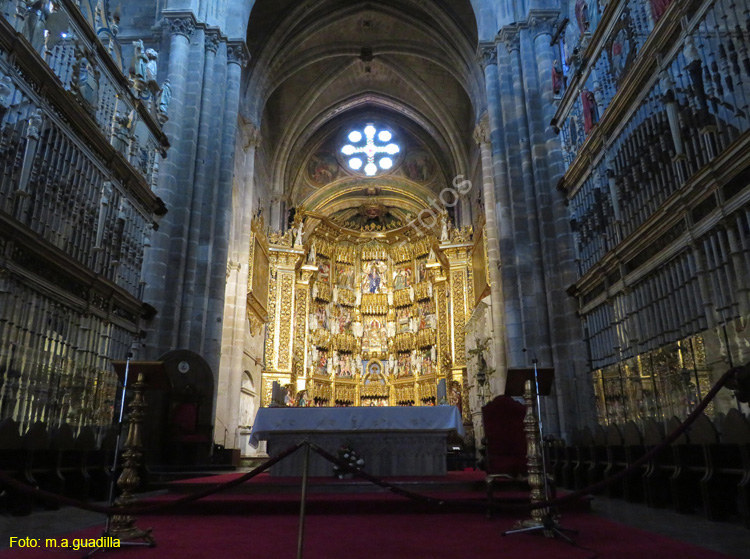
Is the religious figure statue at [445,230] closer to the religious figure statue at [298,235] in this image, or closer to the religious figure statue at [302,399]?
the religious figure statue at [298,235]

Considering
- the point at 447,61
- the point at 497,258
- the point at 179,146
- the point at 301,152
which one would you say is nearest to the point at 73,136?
the point at 179,146

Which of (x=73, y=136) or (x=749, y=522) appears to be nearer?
(x=749, y=522)

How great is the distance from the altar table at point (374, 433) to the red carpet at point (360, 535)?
162 cm

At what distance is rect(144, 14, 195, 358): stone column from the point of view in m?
11.0

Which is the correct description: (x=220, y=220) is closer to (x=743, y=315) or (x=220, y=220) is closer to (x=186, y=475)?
(x=186, y=475)

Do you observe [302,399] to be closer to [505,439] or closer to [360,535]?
[505,439]

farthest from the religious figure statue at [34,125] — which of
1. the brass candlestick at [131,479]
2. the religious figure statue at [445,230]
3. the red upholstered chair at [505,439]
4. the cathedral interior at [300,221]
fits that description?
the religious figure statue at [445,230]

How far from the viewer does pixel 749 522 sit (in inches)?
176

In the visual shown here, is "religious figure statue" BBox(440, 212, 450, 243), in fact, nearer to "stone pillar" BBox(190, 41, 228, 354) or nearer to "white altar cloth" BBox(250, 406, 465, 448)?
"stone pillar" BBox(190, 41, 228, 354)

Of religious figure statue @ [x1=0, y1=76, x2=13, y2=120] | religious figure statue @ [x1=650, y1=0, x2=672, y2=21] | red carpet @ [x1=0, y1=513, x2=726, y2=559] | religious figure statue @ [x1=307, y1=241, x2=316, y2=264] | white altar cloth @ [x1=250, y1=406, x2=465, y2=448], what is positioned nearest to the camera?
red carpet @ [x1=0, y1=513, x2=726, y2=559]

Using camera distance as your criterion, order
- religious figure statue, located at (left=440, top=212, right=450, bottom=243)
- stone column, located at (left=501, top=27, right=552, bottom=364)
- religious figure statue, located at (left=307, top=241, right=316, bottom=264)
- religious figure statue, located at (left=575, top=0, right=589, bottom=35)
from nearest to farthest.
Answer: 1. religious figure statue, located at (left=575, top=0, right=589, bottom=35)
2. stone column, located at (left=501, top=27, right=552, bottom=364)
3. religious figure statue, located at (left=440, top=212, right=450, bottom=243)
4. religious figure statue, located at (left=307, top=241, right=316, bottom=264)

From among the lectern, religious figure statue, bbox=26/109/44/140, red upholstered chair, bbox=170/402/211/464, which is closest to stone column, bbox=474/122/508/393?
red upholstered chair, bbox=170/402/211/464

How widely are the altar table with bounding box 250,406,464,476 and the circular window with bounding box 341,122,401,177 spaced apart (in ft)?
63.6

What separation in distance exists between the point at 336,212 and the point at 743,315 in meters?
23.3
